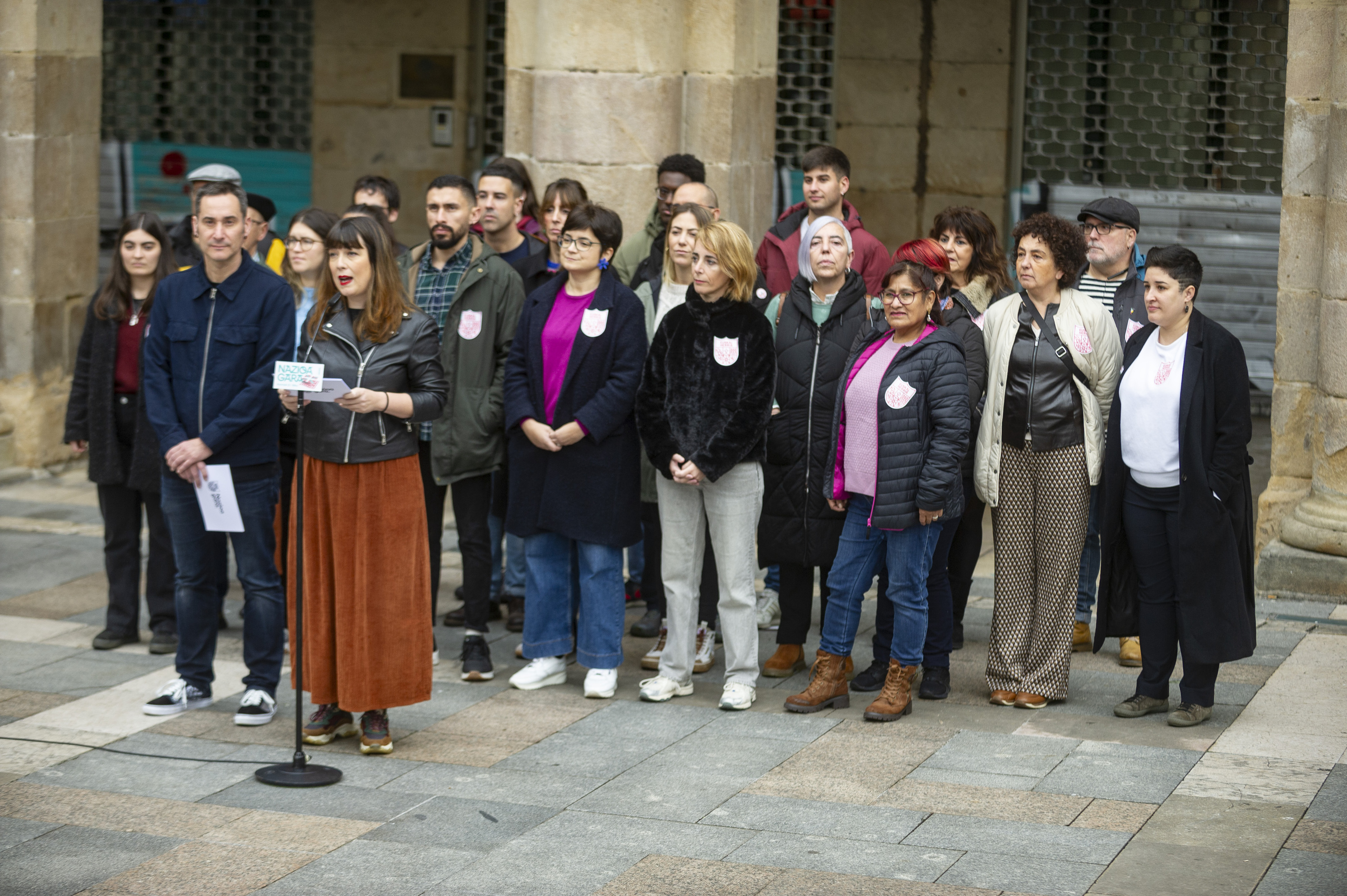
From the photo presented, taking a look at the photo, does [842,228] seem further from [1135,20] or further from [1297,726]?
[1135,20]

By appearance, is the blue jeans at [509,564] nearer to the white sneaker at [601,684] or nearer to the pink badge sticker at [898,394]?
the white sneaker at [601,684]

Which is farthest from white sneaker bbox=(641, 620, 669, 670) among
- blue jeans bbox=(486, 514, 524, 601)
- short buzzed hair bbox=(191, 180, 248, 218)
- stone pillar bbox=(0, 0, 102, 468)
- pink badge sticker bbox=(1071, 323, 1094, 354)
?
stone pillar bbox=(0, 0, 102, 468)

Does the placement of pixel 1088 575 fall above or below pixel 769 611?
above

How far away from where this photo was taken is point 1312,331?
8.55 meters

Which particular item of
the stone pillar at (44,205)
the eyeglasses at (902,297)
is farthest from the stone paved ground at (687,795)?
the stone pillar at (44,205)

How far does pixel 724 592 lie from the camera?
22.6 ft

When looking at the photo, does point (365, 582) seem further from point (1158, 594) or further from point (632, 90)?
point (632, 90)

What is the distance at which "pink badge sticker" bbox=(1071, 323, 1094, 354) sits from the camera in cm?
668

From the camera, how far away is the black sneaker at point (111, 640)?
7719mm

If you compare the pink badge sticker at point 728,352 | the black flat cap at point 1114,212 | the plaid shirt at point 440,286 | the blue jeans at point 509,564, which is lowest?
the blue jeans at point 509,564

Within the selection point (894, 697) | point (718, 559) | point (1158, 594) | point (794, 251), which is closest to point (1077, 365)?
point (1158, 594)

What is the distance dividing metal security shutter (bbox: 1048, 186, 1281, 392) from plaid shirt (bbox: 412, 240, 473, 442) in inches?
263

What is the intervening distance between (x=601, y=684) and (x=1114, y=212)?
9.55ft

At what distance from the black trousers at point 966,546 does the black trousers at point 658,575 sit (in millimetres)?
1007
